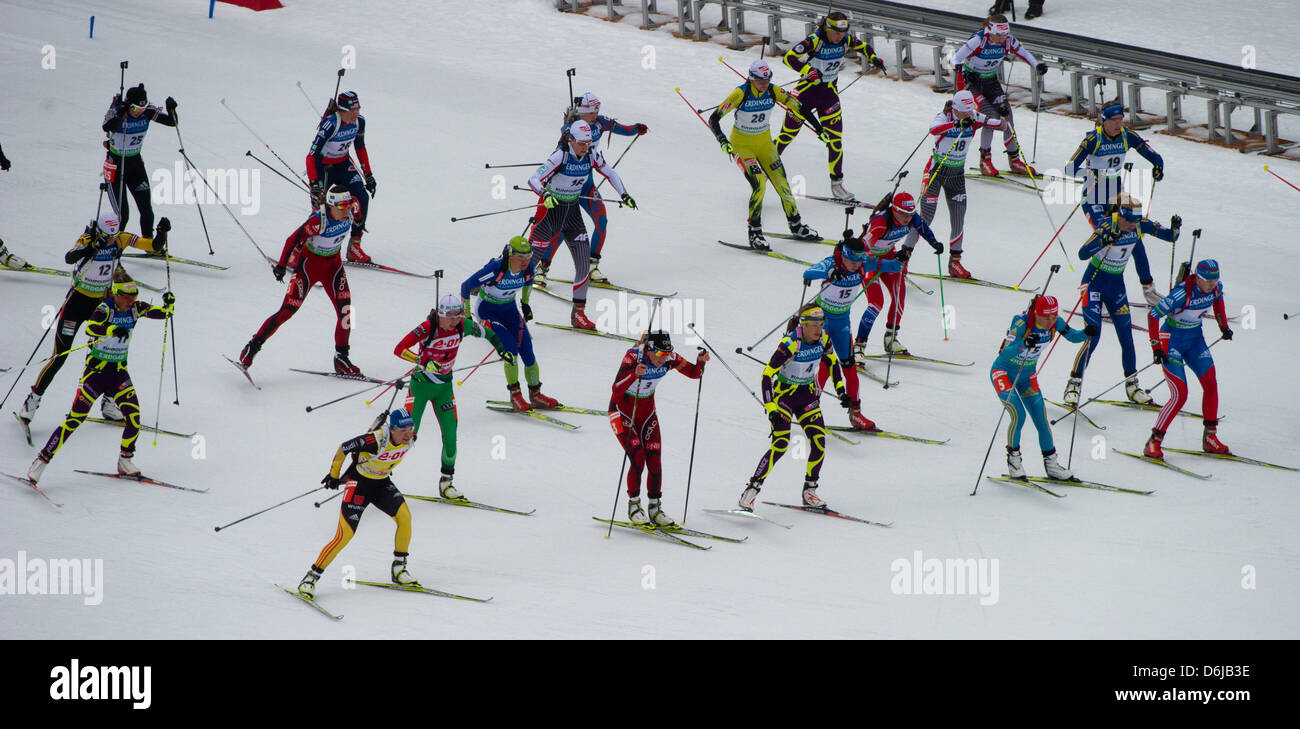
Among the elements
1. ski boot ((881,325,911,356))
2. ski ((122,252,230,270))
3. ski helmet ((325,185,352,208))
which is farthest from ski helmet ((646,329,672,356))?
ski ((122,252,230,270))

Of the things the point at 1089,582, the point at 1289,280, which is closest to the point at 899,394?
the point at 1089,582

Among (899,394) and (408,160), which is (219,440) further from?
(408,160)

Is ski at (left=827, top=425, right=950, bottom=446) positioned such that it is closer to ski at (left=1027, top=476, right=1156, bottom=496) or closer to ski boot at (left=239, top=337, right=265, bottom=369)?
ski at (left=1027, top=476, right=1156, bottom=496)

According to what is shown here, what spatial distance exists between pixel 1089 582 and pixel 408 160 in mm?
11515

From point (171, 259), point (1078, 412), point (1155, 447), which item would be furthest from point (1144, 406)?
point (171, 259)

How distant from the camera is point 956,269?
15.7m

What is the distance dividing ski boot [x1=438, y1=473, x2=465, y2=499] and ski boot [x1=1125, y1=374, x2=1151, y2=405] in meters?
6.48

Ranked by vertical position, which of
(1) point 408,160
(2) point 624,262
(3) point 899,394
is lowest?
(3) point 899,394

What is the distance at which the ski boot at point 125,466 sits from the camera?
10953 mm

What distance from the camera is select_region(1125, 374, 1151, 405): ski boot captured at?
43.3 feet

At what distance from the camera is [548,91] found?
2081 cm

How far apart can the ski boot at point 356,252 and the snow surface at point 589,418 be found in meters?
0.40
